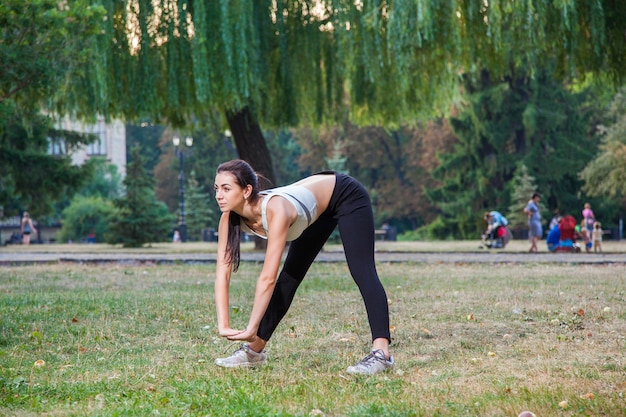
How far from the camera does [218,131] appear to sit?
72.0 ft

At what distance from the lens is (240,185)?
5.19 m

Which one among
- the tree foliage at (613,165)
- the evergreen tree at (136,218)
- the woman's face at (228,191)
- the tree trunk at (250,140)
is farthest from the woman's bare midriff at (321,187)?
the tree foliage at (613,165)

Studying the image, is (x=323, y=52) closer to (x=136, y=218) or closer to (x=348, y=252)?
(x=348, y=252)

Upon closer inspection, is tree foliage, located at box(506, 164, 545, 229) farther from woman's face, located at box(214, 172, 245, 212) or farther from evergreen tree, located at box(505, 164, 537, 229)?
woman's face, located at box(214, 172, 245, 212)

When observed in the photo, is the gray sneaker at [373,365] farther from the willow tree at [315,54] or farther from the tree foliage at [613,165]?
the tree foliage at [613,165]

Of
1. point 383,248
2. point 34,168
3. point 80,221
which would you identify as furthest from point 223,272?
point 80,221

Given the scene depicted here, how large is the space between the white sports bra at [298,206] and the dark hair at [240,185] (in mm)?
63

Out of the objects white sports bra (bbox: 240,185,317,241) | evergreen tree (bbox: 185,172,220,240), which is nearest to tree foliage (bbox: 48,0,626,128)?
white sports bra (bbox: 240,185,317,241)

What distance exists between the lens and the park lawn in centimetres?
438

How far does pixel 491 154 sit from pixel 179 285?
3582 centimetres

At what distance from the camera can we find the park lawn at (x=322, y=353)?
14.4 ft

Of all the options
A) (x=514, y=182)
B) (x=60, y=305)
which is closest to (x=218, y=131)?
(x=60, y=305)

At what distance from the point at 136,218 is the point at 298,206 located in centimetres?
2803

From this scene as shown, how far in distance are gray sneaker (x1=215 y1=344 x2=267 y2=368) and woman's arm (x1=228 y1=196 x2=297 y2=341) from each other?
0.55 metres
